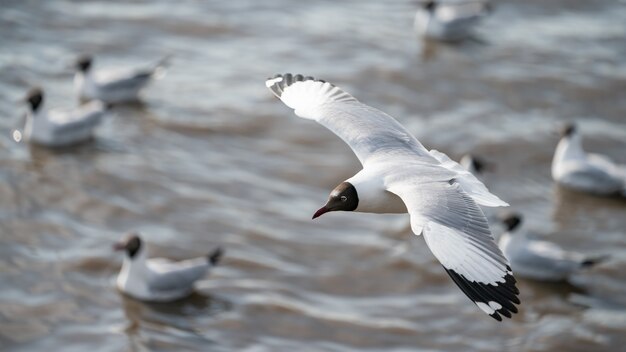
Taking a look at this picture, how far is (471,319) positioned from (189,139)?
13.0 ft

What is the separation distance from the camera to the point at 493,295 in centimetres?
530

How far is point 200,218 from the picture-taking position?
34.4 ft

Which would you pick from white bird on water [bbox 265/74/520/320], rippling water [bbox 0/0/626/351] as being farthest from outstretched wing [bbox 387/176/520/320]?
rippling water [bbox 0/0/626/351]

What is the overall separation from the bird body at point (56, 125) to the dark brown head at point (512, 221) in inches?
173

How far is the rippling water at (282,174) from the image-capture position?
9.13 meters

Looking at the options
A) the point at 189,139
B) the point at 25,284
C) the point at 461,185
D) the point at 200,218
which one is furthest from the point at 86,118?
the point at 461,185

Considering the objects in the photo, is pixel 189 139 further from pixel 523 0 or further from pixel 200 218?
pixel 523 0

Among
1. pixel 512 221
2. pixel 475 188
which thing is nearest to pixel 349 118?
pixel 475 188

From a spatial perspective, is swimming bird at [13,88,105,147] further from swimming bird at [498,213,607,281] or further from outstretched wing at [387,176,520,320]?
outstretched wing at [387,176,520,320]

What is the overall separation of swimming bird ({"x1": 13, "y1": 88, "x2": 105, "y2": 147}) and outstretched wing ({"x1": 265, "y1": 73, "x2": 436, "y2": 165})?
4488 mm

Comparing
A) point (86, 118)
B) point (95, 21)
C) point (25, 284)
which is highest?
point (95, 21)

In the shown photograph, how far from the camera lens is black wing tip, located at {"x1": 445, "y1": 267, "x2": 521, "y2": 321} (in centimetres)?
525

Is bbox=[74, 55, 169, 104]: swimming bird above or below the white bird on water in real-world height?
above

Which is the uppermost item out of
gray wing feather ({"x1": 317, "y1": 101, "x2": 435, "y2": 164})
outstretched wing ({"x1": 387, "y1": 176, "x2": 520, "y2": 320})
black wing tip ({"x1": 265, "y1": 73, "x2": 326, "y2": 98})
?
black wing tip ({"x1": 265, "y1": 73, "x2": 326, "y2": 98})
